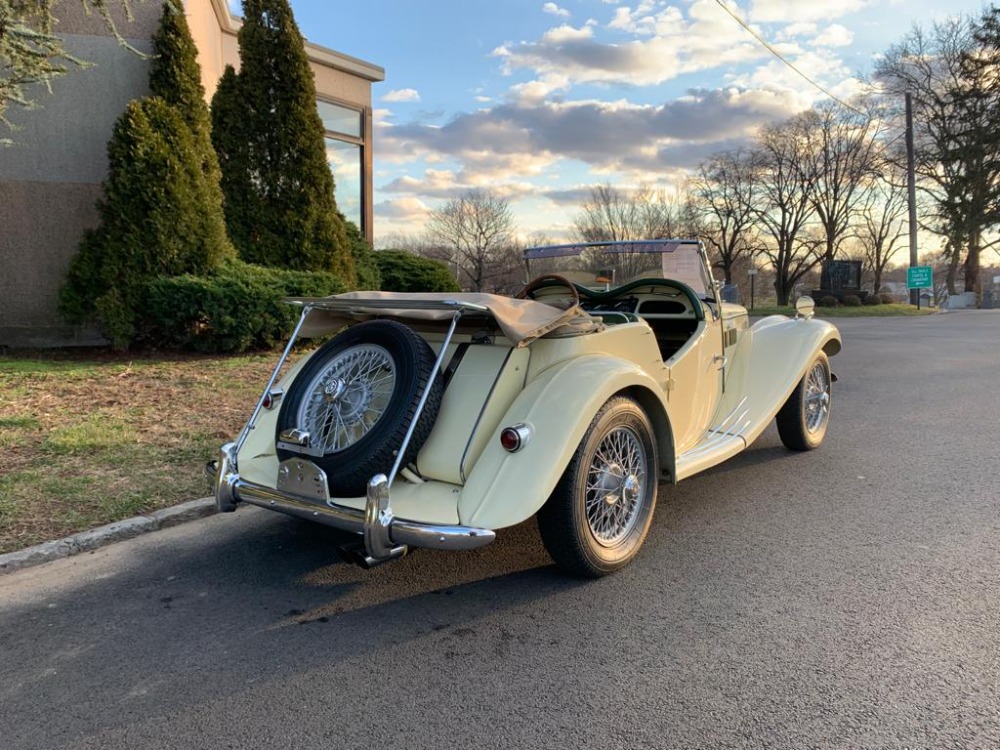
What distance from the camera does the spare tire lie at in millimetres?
3121

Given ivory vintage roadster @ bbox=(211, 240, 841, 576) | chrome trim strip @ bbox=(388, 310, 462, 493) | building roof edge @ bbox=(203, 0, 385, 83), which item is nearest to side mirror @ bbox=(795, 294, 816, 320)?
ivory vintage roadster @ bbox=(211, 240, 841, 576)

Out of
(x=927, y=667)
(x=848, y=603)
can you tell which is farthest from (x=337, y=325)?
(x=927, y=667)

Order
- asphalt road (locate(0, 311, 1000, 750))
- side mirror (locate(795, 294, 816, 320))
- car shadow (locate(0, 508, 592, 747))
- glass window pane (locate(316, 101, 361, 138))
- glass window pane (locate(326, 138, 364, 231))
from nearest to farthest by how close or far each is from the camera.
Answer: asphalt road (locate(0, 311, 1000, 750)), car shadow (locate(0, 508, 592, 747)), side mirror (locate(795, 294, 816, 320)), glass window pane (locate(316, 101, 361, 138)), glass window pane (locate(326, 138, 364, 231))

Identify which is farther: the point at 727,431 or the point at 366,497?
the point at 727,431

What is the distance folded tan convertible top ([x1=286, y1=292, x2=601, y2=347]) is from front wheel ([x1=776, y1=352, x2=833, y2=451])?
8.27 ft

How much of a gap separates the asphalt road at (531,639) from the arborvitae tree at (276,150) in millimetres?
6984

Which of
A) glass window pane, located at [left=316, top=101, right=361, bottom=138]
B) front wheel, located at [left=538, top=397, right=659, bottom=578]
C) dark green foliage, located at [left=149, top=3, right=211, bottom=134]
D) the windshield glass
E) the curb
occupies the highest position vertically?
glass window pane, located at [left=316, top=101, right=361, bottom=138]

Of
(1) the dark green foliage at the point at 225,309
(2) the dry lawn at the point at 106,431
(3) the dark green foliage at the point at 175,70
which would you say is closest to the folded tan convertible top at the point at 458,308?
(2) the dry lawn at the point at 106,431

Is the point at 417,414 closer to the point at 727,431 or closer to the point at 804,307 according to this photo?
the point at 727,431

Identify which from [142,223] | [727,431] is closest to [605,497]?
[727,431]

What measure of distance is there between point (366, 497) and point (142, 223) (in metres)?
7.45

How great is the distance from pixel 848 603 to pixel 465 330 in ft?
7.24

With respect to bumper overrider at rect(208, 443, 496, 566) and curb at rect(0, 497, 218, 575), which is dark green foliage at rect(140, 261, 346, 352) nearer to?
curb at rect(0, 497, 218, 575)

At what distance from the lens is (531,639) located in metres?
2.93
